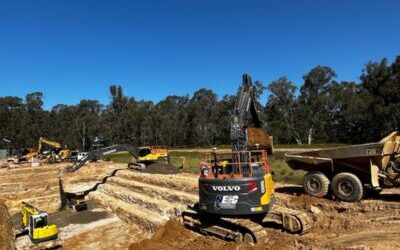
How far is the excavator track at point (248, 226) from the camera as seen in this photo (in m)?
10.1

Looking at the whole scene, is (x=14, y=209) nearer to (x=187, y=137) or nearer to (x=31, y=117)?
(x=187, y=137)

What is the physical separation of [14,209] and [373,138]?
4824cm

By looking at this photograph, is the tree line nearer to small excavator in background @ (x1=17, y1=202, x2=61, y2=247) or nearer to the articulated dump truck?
the articulated dump truck

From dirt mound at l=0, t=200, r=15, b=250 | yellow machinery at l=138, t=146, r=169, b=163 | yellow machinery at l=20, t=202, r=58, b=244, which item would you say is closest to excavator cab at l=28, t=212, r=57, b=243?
yellow machinery at l=20, t=202, r=58, b=244

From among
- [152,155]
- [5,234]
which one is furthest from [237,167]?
[152,155]

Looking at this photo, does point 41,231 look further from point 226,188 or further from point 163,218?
point 226,188

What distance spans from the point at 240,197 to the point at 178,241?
3288mm

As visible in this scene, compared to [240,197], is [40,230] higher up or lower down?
lower down

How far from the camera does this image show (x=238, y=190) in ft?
32.4

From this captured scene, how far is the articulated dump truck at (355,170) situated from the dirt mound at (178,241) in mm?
4648

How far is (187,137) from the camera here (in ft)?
281

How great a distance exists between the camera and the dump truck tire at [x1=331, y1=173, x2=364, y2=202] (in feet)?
39.7

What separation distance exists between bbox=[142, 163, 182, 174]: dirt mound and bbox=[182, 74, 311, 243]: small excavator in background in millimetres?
13834

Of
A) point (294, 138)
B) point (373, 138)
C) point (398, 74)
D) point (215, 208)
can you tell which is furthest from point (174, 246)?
point (294, 138)
